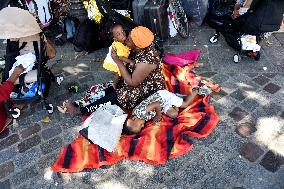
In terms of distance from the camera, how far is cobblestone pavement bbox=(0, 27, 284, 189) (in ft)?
12.8

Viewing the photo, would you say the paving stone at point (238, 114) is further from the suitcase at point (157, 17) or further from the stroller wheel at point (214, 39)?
the suitcase at point (157, 17)

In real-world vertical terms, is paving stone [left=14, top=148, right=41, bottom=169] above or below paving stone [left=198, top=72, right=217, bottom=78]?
below

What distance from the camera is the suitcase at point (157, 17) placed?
20.1ft

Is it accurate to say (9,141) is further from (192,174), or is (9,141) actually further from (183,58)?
(183,58)

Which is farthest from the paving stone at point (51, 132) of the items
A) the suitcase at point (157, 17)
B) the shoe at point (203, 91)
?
the suitcase at point (157, 17)

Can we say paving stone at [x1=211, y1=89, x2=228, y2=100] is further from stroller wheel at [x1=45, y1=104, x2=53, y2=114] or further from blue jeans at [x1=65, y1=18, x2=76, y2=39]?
blue jeans at [x1=65, y1=18, x2=76, y2=39]

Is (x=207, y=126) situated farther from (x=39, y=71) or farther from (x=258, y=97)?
(x=39, y=71)

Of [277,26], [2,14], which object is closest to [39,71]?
[2,14]

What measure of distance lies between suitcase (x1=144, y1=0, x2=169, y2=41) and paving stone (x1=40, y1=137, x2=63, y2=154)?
9.67 ft

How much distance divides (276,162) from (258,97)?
4.26ft

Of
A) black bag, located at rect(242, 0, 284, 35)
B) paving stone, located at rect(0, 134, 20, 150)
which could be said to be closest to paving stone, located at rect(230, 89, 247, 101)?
black bag, located at rect(242, 0, 284, 35)

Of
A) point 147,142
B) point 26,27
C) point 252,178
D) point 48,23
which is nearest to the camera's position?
point 252,178

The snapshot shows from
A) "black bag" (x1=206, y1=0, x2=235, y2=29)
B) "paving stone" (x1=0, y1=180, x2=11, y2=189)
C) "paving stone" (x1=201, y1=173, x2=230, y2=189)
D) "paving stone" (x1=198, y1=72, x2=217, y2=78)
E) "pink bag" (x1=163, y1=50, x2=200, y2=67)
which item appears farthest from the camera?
"black bag" (x1=206, y1=0, x2=235, y2=29)

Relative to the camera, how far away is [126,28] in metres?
5.59
